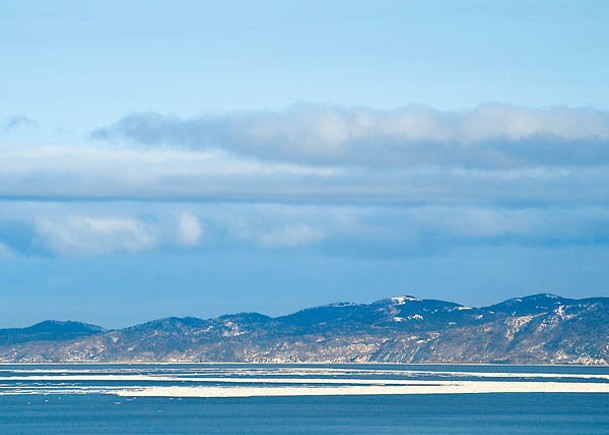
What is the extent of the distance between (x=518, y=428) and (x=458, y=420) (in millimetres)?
14210

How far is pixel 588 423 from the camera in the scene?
7136 inches

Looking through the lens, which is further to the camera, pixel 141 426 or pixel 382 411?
pixel 382 411

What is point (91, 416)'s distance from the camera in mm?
190625

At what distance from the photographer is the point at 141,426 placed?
17038 cm

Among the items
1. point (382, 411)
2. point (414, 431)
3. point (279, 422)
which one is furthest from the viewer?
point (382, 411)

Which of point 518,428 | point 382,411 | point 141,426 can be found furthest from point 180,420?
point 518,428

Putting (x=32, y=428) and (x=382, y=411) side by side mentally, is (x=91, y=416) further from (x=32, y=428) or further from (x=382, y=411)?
(x=382, y=411)

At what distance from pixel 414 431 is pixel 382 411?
117 ft

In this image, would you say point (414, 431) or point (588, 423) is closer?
point (414, 431)

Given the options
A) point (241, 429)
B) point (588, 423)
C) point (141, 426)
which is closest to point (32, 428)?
point (141, 426)

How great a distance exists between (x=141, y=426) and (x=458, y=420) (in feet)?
144

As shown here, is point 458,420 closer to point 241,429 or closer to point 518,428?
point 518,428

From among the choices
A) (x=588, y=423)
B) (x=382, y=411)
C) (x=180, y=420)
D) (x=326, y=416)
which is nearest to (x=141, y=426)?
(x=180, y=420)

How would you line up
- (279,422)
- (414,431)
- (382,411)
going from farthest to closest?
(382,411) < (279,422) < (414,431)
